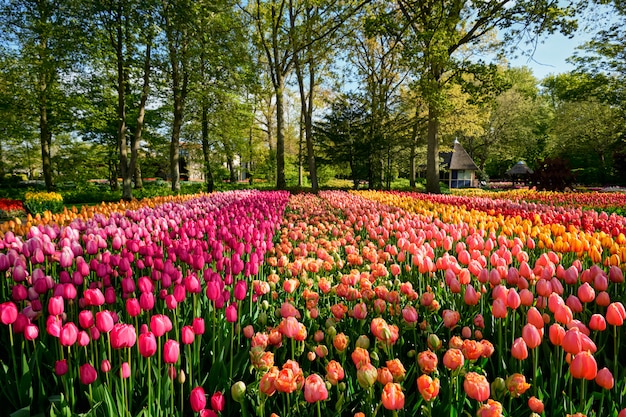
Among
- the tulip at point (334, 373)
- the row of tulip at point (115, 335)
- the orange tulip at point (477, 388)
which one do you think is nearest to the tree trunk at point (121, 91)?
the row of tulip at point (115, 335)

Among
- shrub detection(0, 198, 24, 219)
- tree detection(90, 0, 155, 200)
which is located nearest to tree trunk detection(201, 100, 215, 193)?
tree detection(90, 0, 155, 200)

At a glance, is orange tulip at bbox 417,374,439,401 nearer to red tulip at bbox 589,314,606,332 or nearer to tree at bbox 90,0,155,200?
red tulip at bbox 589,314,606,332

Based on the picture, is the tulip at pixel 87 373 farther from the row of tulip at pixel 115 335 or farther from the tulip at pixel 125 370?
the tulip at pixel 125 370

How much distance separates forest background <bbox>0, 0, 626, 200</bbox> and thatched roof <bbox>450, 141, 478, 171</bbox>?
31.3 ft

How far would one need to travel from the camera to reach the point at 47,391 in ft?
6.12

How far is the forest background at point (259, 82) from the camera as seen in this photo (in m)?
14.1

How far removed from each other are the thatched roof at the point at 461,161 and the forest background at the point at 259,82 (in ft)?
31.3

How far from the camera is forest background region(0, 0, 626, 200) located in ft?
46.3

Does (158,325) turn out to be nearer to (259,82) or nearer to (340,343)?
(340,343)

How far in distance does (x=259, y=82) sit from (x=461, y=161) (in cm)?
3365

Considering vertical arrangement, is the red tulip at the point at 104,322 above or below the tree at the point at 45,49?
below

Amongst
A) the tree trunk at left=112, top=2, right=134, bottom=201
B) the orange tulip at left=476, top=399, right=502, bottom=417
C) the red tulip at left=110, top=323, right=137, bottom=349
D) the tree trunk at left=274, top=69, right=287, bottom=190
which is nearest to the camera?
the orange tulip at left=476, top=399, right=502, bottom=417

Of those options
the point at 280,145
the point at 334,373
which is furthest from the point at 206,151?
the point at 334,373

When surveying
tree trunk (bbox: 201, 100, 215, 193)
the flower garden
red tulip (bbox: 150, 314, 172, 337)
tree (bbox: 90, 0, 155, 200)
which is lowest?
the flower garden
